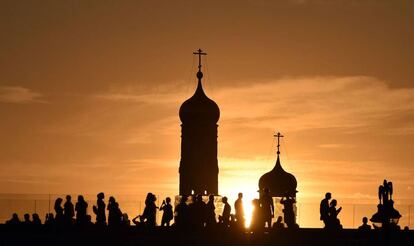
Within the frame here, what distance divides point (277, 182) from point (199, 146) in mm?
10554

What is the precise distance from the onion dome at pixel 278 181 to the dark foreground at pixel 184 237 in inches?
1989

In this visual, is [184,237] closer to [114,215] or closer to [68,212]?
[114,215]

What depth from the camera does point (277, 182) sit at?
368ft

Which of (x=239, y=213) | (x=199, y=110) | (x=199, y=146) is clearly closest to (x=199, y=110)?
(x=199, y=110)

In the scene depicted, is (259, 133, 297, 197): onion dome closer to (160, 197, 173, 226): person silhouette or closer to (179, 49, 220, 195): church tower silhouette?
(179, 49, 220, 195): church tower silhouette

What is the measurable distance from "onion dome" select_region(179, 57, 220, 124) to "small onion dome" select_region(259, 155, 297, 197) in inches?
353

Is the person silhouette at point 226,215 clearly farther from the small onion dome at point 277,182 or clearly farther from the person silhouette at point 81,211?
the small onion dome at point 277,182

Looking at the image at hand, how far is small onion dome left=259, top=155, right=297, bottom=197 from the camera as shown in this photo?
111688 millimetres

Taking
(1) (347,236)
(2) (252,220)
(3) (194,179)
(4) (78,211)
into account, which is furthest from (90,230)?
(3) (194,179)

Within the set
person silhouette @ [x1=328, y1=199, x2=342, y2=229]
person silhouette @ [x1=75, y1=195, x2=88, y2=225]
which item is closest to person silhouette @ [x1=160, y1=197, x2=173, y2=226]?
person silhouette @ [x1=75, y1=195, x2=88, y2=225]

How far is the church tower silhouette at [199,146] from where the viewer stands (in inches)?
4075

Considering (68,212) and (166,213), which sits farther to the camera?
(166,213)

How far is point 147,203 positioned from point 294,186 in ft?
172

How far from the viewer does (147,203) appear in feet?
203
